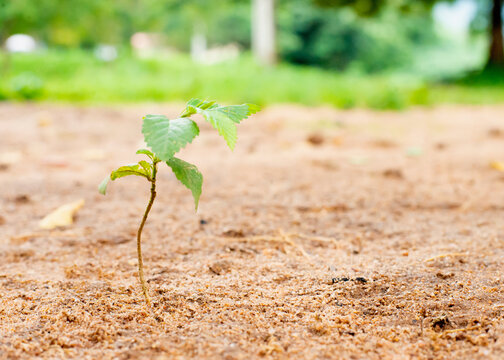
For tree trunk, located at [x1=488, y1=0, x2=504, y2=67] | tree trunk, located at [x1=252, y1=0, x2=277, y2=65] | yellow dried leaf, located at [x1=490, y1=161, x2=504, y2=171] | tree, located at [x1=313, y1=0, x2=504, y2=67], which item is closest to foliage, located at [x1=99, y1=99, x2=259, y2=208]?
yellow dried leaf, located at [x1=490, y1=161, x2=504, y2=171]

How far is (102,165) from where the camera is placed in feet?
9.23

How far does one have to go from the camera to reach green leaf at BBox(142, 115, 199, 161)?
2.98 ft

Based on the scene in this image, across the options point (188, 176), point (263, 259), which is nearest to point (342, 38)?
point (263, 259)

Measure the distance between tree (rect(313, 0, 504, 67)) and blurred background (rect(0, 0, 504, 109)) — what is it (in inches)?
0.9

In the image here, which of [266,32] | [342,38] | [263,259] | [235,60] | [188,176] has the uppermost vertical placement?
[342,38]

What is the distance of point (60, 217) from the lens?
1807 mm

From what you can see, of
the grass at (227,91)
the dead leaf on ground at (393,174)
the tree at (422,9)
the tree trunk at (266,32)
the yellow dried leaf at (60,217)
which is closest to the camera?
the yellow dried leaf at (60,217)

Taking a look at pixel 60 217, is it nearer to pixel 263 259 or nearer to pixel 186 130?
pixel 263 259

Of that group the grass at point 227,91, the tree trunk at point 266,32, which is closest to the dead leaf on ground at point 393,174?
the grass at point 227,91

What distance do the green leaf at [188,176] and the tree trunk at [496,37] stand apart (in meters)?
13.3

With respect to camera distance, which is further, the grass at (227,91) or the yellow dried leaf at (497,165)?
the grass at (227,91)

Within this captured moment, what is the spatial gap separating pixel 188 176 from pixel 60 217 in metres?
0.96

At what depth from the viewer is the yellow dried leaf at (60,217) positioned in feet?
5.80

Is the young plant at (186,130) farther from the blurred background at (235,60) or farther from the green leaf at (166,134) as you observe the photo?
the blurred background at (235,60)
